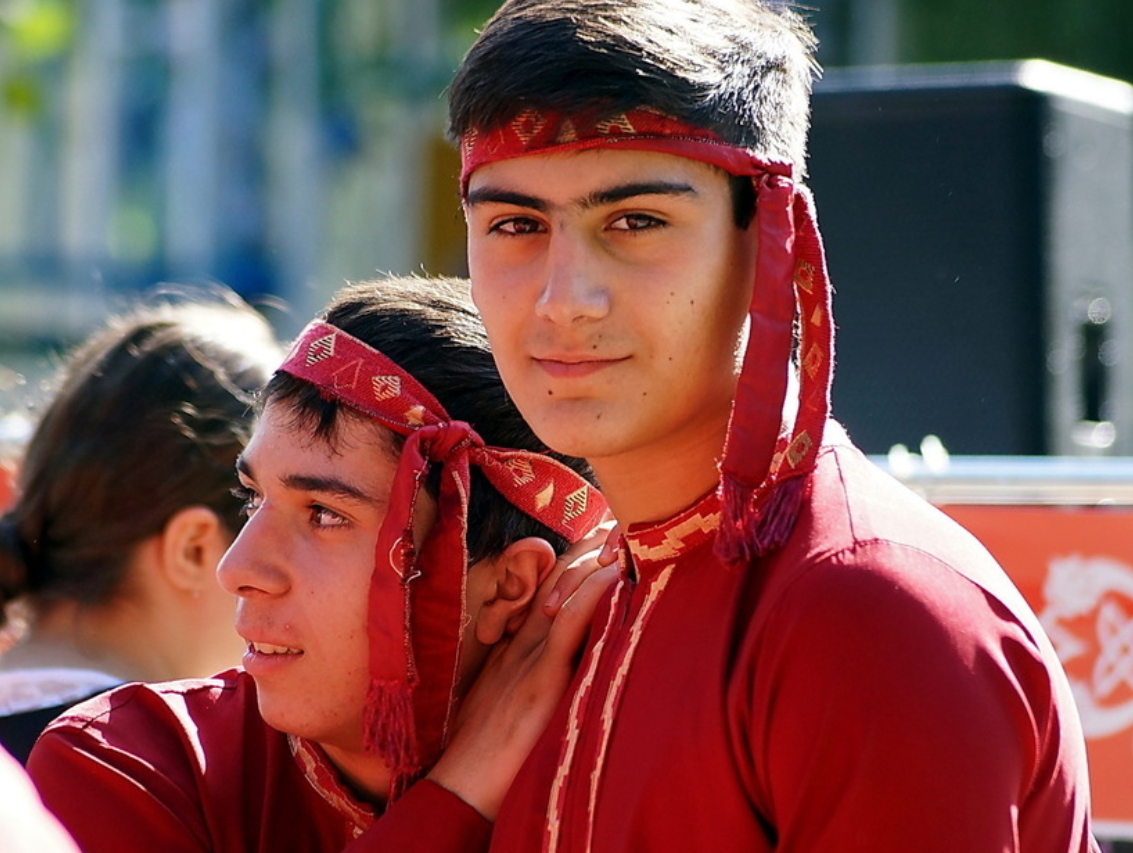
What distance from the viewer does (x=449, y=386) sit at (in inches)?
89.0

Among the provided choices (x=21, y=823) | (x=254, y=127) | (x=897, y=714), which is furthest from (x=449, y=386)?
(x=254, y=127)

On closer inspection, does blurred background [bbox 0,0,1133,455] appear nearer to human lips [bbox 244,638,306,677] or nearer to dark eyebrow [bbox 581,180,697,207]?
human lips [bbox 244,638,306,677]

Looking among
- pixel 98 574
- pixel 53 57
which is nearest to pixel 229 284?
pixel 53 57

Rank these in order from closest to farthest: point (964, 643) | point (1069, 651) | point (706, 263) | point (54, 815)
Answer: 1. point (964, 643)
2. point (706, 263)
3. point (54, 815)
4. point (1069, 651)

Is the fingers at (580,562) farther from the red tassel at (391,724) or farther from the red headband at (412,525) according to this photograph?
the red tassel at (391,724)

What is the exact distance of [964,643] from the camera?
145 cm

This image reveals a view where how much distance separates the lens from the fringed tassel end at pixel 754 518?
160 centimetres

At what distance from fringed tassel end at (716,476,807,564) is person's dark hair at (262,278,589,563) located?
26.7 inches

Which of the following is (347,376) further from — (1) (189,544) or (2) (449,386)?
(1) (189,544)

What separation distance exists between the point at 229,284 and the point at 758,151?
10437 mm

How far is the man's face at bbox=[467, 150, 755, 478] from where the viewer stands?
1702mm

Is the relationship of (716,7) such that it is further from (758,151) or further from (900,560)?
(900,560)

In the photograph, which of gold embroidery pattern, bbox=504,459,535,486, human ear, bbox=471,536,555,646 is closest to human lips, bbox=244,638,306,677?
human ear, bbox=471,536,555,646

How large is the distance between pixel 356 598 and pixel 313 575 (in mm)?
65
